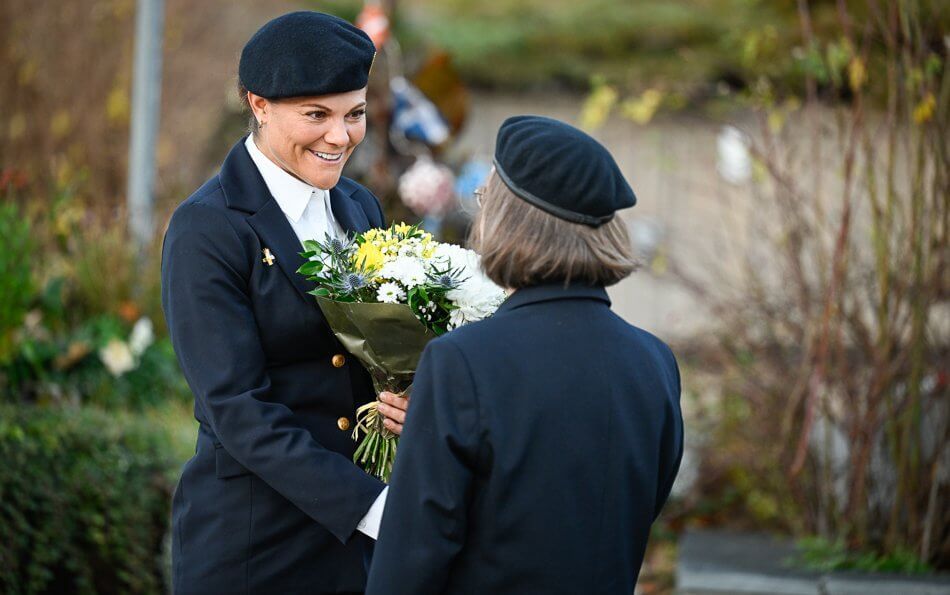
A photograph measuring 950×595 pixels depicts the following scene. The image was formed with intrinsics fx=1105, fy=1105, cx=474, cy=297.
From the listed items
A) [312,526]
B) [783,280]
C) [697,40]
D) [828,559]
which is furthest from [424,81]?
[312,526]

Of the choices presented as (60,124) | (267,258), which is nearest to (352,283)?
(267,258)

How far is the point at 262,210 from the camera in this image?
8.33 feet

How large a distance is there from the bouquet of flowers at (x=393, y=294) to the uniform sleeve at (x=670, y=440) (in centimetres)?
45

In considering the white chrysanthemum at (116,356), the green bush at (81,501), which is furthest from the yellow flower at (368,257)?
the white chrysanthemum at (116,356)

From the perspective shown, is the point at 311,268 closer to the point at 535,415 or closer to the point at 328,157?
the point at 328,157

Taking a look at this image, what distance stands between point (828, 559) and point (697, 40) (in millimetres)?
6274

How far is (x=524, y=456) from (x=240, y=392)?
71cm

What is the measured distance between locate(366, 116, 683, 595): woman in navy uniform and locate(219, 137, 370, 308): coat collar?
575mm

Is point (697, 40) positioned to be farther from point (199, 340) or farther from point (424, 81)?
point (199, 340)

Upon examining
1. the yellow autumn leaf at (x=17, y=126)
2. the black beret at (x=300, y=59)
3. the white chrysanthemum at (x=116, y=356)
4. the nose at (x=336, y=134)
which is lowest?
the white chrysanthemum at (x=116, y=356)

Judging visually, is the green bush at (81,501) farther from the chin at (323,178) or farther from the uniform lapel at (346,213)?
the chin at (323,178)

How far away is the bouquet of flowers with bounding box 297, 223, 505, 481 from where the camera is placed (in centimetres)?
238

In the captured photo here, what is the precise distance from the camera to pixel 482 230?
6.84 feet

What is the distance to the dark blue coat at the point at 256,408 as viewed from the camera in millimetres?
2342
